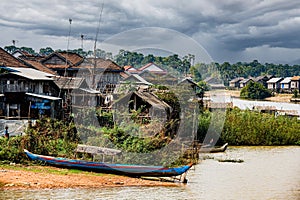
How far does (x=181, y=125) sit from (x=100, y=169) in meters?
7.50

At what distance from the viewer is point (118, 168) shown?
1359cm

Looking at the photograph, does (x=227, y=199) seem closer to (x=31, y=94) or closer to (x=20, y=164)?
(x=20, y=164)

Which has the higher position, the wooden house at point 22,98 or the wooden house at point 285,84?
the wooden house at point 285,84

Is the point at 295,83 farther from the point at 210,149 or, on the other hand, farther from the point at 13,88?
the point at 13,88

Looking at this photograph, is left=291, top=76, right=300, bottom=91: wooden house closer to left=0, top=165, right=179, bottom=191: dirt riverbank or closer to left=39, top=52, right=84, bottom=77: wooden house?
left=39, top=52, right=84, bottom=77: wooden house

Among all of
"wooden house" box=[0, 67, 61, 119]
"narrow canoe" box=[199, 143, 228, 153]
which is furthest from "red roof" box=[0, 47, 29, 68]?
"narrow canoe" box=[199, 143, 228, 153]

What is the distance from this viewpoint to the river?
464 inches

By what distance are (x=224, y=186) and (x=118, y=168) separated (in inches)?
138

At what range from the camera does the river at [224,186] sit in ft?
38.7

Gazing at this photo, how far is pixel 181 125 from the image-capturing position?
808 inches

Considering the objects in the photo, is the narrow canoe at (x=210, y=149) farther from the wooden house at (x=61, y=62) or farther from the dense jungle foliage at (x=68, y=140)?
the wooden house at (x=61, y=62)

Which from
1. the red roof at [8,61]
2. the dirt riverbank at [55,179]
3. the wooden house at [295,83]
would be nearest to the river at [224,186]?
the dirt riverbank at [55,179]

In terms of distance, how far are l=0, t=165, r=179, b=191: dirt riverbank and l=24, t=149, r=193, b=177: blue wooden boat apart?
0.18 m

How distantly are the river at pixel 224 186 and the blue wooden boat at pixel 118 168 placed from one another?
557mm
